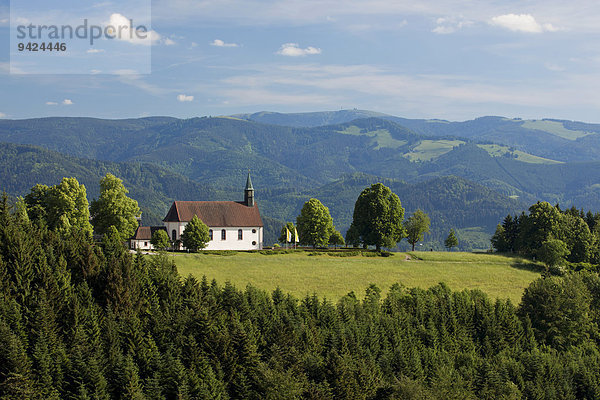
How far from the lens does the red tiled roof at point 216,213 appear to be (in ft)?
344

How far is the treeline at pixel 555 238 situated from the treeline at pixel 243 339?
2668 cm

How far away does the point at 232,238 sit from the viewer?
107 meters

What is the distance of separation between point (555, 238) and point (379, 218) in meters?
33.2

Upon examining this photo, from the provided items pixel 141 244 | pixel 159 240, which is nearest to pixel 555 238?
pixel 159 240

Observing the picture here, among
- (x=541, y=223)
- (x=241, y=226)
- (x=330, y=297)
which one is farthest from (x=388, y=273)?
(x=541, y=223)

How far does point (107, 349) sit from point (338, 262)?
4946 cm

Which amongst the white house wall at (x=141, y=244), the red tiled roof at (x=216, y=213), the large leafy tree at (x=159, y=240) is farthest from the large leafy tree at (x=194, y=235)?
the red tiled roof at (x=216, y=213)

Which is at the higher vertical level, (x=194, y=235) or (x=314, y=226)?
(x=314, y=226)

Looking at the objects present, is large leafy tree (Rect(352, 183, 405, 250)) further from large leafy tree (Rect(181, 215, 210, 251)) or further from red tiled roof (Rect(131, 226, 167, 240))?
red tiled roof (Rect(131, 226, 167, 240))

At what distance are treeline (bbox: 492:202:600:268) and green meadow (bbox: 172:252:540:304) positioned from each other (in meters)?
4.50

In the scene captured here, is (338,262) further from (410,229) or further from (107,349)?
(107,349)

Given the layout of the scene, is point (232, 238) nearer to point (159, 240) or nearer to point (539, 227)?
point (159, 240)

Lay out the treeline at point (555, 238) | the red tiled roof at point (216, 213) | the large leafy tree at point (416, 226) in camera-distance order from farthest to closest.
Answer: the large leafy tree at point (416, 226)
the red tiled roof at point (216, 213)
the treeline at point (555, 238)

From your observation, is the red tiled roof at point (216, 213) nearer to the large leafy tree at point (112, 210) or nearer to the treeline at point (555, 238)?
the large leafy tree at point (112, 210)
